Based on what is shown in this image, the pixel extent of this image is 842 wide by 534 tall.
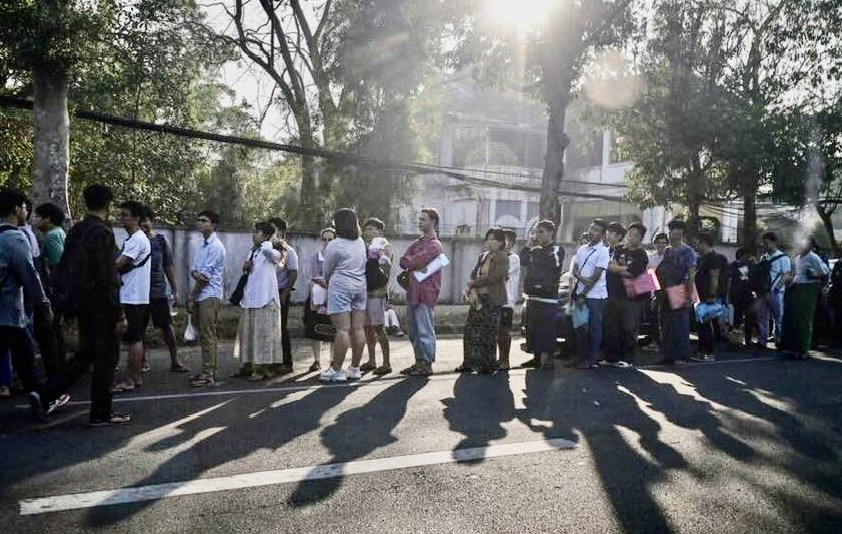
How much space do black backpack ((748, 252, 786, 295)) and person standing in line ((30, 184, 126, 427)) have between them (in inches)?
398

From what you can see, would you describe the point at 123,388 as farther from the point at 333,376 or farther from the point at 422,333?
the point at 422,333

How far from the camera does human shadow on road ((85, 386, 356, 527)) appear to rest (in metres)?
4.07

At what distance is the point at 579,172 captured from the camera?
128 ft

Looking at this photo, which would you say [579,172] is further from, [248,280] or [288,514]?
[288,514]

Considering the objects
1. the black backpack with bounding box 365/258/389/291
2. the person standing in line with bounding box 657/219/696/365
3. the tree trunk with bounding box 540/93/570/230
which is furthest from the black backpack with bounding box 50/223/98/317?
the tree trunk with bounding box 540/93/570/230

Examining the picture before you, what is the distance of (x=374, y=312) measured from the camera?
27.1 feet

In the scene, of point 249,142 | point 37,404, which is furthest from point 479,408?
point 249,142

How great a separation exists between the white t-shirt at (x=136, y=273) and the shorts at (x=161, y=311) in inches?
38.3

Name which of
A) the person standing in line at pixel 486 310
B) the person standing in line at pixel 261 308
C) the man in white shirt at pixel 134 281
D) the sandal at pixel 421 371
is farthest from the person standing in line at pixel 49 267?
the person standing in line at pixel 486 310

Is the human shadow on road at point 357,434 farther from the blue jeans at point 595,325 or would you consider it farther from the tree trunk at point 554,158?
the tree trunk at point 554,158

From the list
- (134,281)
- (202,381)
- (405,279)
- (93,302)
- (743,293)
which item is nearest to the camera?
(93,302)

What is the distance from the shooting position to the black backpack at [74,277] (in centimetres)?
527

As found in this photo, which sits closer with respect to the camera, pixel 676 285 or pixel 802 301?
pixel 676 285

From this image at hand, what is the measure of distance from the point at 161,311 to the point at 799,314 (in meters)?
8.84
